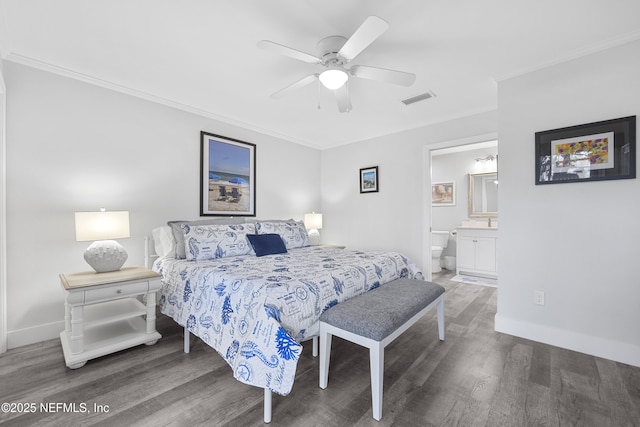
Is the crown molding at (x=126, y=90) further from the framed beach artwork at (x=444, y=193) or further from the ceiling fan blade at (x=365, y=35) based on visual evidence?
the framed beach artwork at (x=444, y=193)

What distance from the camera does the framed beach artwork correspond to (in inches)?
222

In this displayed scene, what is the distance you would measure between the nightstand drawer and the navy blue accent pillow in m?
1.03

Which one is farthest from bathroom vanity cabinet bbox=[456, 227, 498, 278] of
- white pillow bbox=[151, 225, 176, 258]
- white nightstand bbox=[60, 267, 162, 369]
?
white nightstand bbox=[60, 267, 162, 369]

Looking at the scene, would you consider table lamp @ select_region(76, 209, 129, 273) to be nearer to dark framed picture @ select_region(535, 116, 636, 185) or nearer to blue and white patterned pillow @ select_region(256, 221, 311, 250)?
blue and white patterned pillow @ select_region(256, 221, 311, 250)

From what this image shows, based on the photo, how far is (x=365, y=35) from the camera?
1.62 meters

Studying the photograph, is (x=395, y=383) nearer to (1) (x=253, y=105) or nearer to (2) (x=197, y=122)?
(1) (x=253, y=105)

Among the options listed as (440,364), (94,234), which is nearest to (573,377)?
(440,364)

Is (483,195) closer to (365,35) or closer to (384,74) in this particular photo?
(384,74)

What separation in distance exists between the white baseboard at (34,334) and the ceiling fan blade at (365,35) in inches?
131

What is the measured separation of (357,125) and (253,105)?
5.02ft

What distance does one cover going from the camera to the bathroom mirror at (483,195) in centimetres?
515

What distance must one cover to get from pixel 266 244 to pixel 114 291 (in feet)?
4.44

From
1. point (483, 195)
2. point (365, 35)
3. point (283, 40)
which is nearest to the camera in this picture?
point (365, 35)

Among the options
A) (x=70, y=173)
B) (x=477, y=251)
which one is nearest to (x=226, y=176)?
(x=70, y=173)
